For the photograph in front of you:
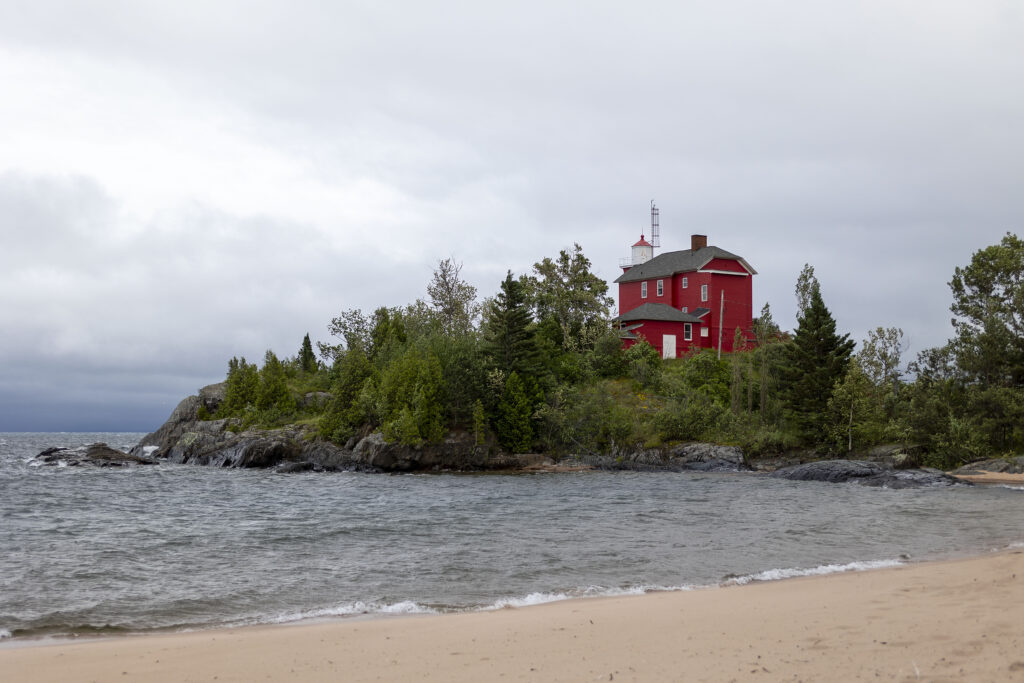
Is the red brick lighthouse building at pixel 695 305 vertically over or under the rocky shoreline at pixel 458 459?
over

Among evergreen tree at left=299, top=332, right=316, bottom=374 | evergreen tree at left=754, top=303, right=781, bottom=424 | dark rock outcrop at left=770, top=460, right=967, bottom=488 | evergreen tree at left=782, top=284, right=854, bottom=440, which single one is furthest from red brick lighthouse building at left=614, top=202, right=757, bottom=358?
evergreen tree at left=299, top=332, right=316, bottom=374

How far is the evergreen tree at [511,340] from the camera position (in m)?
51.8

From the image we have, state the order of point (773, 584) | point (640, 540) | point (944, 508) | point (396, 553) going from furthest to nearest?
point (944, 508) → point (640, 540) → point (396, 553) → point (773, 584)

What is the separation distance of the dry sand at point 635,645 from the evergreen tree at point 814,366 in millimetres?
37467

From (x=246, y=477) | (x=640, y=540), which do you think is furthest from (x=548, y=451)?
(x=640, y=540)

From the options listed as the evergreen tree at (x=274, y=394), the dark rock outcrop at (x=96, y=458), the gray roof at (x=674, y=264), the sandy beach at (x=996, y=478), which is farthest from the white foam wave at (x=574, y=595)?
the gray roof at (x=674, y=264)

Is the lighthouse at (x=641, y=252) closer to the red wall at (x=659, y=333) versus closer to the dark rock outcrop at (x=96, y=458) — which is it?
the red wall at (x=659, y=333)

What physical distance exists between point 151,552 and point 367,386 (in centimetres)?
3542

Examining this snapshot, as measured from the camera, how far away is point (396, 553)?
17.5 m

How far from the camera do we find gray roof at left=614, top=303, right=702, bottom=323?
65562 millimetres

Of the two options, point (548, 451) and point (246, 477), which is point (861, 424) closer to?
point (548, 451)

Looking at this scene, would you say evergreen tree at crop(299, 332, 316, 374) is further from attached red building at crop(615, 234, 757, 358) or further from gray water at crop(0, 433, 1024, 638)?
gray water at crop(0, 433, 1024, 638)

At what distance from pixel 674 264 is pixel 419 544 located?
56088 millimetres

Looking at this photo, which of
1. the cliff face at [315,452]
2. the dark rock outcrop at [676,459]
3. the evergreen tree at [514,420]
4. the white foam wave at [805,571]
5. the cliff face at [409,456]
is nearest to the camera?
the white foam wave at [805,571]
